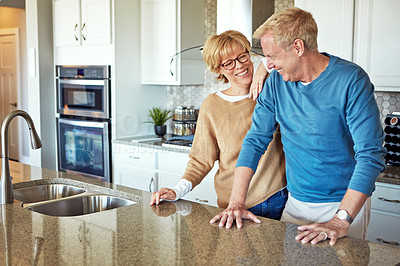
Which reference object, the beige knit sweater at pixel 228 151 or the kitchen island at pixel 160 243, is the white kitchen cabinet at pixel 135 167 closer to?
the beige knit sweater at pixel 228 151

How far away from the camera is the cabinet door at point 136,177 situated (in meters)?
3.89

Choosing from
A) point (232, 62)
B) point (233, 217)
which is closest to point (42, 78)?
point (232, 62)

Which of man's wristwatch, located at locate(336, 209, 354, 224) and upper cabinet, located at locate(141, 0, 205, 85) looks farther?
upper cabinet, located at locate(141, 0, 205, 85)

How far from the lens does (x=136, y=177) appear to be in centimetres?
404

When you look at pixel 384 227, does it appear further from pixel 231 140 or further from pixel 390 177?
pixel 231 140

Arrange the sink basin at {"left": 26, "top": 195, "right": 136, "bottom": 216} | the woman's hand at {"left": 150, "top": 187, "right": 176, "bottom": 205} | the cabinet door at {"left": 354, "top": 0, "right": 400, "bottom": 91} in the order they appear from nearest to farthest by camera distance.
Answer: the woman's hand at {"left": 150, "top": 187, "right": 176, "bottom": 205} → the sink basin at {"left": 26, "top": 195, "right": 136, "bottom": 216} → the cabinet door at {"left": 354, "top": 0, "right": 400, "bottom": 91}

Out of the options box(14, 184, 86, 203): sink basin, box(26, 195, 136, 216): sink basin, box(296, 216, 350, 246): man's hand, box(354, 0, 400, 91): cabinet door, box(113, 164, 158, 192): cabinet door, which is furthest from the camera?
box(113, 164, 158, 192): cabinet door

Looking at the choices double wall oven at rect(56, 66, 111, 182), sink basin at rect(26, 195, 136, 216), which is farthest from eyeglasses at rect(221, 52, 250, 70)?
double wall oven at rect(56, 66, 111, 182)

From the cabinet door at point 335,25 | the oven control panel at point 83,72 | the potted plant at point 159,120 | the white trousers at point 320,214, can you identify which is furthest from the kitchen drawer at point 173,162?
the white trousers at point 320,214

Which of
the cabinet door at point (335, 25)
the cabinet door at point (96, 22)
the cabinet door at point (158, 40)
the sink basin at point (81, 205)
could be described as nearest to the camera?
the sink basin at point (81, 205)

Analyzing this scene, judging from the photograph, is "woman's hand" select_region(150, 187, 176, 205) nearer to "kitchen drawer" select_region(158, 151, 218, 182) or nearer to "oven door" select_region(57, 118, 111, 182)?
"kitchen drawer" select_region(158, 151, 218, 182)

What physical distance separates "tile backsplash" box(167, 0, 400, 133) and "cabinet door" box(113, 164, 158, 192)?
2.33ft

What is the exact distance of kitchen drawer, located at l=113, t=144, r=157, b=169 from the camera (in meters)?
3.91

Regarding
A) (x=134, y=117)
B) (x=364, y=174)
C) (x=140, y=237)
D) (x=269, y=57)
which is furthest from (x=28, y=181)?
(x=134, y=117)
